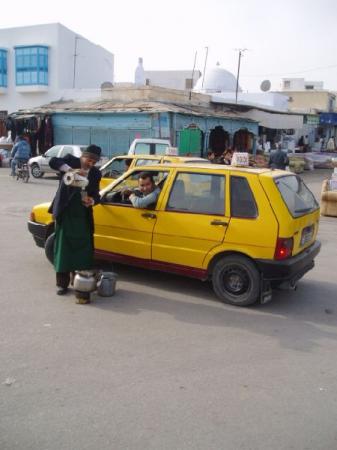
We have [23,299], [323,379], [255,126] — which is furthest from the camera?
[255,126]

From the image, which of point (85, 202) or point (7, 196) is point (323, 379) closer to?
point (85, 202)

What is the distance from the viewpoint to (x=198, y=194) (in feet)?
18.7

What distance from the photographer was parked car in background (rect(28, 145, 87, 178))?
61.5 feet

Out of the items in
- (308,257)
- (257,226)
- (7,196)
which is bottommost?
(7,196)

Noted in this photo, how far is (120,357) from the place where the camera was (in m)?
4.15

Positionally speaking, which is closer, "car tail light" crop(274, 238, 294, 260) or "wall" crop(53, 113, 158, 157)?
"car tail light" crop(274, 238, 294, 260)

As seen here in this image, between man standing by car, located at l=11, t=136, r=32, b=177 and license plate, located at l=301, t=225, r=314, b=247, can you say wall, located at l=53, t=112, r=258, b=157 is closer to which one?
man standing by car, located at l=11, t=136, r=32, b=177

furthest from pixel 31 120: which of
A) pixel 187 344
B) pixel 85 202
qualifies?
pixel 187 344

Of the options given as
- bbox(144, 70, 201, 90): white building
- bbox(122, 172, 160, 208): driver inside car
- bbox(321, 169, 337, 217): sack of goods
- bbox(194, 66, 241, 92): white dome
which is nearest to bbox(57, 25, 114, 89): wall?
bbox(194, 66, 241, 92): white dome

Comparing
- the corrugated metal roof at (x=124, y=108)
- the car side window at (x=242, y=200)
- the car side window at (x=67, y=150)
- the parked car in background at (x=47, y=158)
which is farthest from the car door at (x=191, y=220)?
the corrugated metal roof at (x=124, y=108)

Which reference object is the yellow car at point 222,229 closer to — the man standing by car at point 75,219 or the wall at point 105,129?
the man standing by car at point 75,219

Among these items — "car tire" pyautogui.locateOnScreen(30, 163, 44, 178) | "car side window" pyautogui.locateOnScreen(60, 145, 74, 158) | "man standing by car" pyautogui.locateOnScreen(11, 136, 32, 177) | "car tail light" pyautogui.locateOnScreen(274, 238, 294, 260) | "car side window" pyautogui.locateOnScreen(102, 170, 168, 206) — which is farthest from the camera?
"car tire" pyautogui.locateOnScreen(30, 163, 44, 178)

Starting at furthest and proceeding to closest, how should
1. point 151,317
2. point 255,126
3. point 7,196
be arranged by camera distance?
point 255,126, point 7,196, point 151,317

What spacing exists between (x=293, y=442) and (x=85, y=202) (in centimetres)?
336
